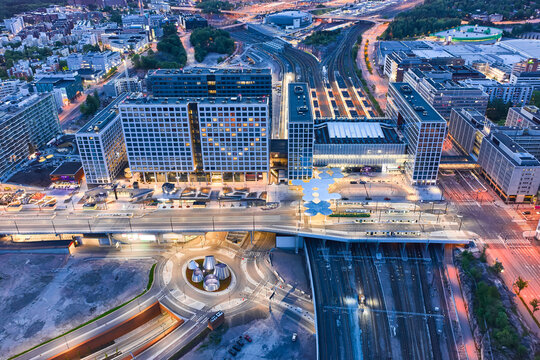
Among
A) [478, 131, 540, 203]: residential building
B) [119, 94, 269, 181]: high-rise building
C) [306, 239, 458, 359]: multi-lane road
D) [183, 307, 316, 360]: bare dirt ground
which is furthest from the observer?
[119, 94, 269, 181]: high-rise building

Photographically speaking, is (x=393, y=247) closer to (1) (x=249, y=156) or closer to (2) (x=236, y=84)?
(1) (x=249, y=156)

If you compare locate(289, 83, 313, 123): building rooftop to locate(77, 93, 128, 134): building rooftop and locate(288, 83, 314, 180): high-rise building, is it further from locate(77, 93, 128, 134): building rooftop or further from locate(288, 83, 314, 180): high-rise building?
locate(77, 93, 128, 134): building rooftop

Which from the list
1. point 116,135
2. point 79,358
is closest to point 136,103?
point 116,135

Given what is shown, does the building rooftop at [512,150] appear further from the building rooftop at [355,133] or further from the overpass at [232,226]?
the overpass at [232,226]

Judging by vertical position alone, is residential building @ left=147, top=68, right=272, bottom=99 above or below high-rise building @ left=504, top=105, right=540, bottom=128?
above

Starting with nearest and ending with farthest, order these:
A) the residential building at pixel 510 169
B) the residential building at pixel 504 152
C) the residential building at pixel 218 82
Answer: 1. the residential building at pixel 510 169
2. the residential building at pixel 504 152
3. the residential building at pixel 218 82

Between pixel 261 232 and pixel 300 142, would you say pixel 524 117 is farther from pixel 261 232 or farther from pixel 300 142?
pixel 261 232

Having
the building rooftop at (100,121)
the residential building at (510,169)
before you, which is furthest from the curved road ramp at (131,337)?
the residential building at (510,169)

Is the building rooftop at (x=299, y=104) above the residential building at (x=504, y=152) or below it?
above

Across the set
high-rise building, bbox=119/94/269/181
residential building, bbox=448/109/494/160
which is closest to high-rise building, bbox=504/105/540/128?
residential building, bbox=448/109/494/160
